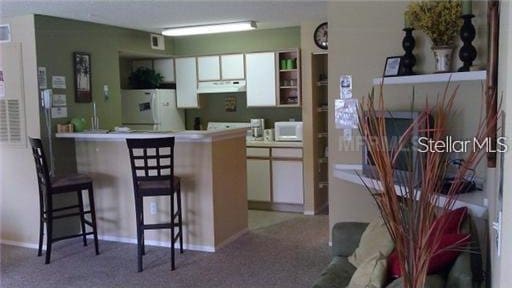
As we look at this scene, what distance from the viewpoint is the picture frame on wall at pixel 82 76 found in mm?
5160

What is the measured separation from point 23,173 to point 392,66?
373 cm

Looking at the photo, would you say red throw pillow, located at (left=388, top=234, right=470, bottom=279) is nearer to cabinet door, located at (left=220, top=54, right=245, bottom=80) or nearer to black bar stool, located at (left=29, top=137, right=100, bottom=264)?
black bar stool, located at (left=29, top=137, right=100, bottom=264)

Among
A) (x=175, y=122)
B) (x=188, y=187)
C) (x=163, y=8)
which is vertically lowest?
(x=188, y=187)

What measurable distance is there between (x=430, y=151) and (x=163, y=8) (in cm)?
353

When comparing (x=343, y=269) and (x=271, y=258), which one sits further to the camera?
(x=271, y=258)

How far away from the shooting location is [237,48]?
6.64 meters

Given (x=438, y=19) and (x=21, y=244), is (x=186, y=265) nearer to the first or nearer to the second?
(x=21, y=244)

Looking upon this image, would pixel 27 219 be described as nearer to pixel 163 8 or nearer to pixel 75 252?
pixel 75 252

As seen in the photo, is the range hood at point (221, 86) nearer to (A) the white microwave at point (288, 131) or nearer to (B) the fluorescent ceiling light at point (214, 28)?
(A) the white microwave at point (288, 131)

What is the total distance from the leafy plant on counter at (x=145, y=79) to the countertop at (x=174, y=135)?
1974 mm

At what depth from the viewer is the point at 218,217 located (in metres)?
4.69

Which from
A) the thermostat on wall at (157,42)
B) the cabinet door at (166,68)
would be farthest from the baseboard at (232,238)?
the thermostat on wall at (157,42)

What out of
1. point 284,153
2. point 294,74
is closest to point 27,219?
point 284,153

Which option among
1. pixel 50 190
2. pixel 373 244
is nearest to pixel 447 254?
pixel 373 244
